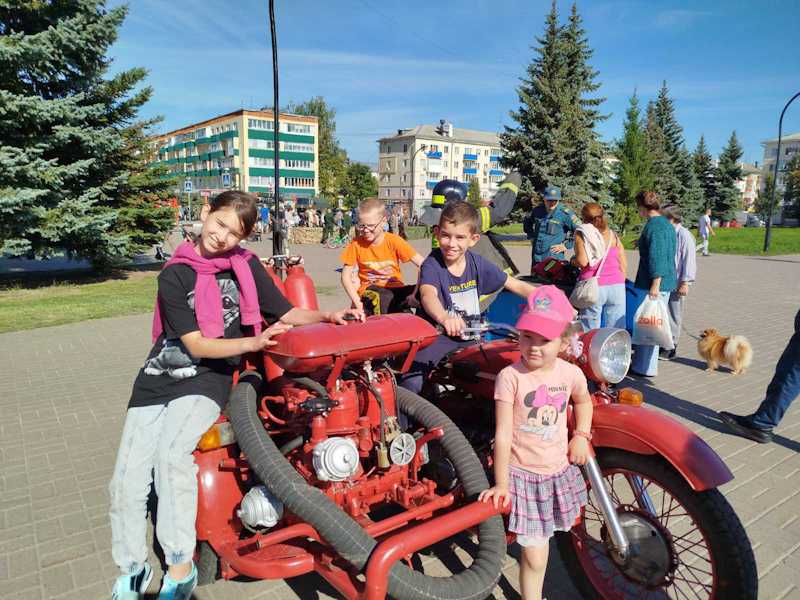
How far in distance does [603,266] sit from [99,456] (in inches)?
185

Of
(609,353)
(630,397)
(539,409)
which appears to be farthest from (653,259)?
(539,409)

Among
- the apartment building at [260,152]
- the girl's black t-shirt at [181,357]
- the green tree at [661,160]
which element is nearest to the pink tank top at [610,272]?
the girl's black t-shirt at [181,357]

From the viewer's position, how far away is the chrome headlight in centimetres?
246

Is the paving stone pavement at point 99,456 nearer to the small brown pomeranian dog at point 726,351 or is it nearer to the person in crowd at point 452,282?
the small brown pomeranian dog at point 726,351

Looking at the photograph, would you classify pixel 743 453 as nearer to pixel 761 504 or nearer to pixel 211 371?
pixel 761 504

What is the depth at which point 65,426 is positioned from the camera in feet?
16.0

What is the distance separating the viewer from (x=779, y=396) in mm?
4492

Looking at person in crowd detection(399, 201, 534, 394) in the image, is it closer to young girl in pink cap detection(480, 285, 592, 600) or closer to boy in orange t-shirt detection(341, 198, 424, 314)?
young girl in pink cap detection(480, 285, 592, 600)

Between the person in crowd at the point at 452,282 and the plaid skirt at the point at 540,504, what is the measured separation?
0.82 metres

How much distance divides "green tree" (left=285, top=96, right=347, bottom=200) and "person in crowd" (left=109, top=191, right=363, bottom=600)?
62.6 m

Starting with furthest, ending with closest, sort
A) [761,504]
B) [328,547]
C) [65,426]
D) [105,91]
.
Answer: [105,91]
[65,426]
[761,504]
[328,547]

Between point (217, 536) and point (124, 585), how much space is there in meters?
0.43

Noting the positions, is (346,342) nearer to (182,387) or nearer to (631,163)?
(182,387)

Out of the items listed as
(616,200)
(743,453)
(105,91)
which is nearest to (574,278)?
(743,453)
